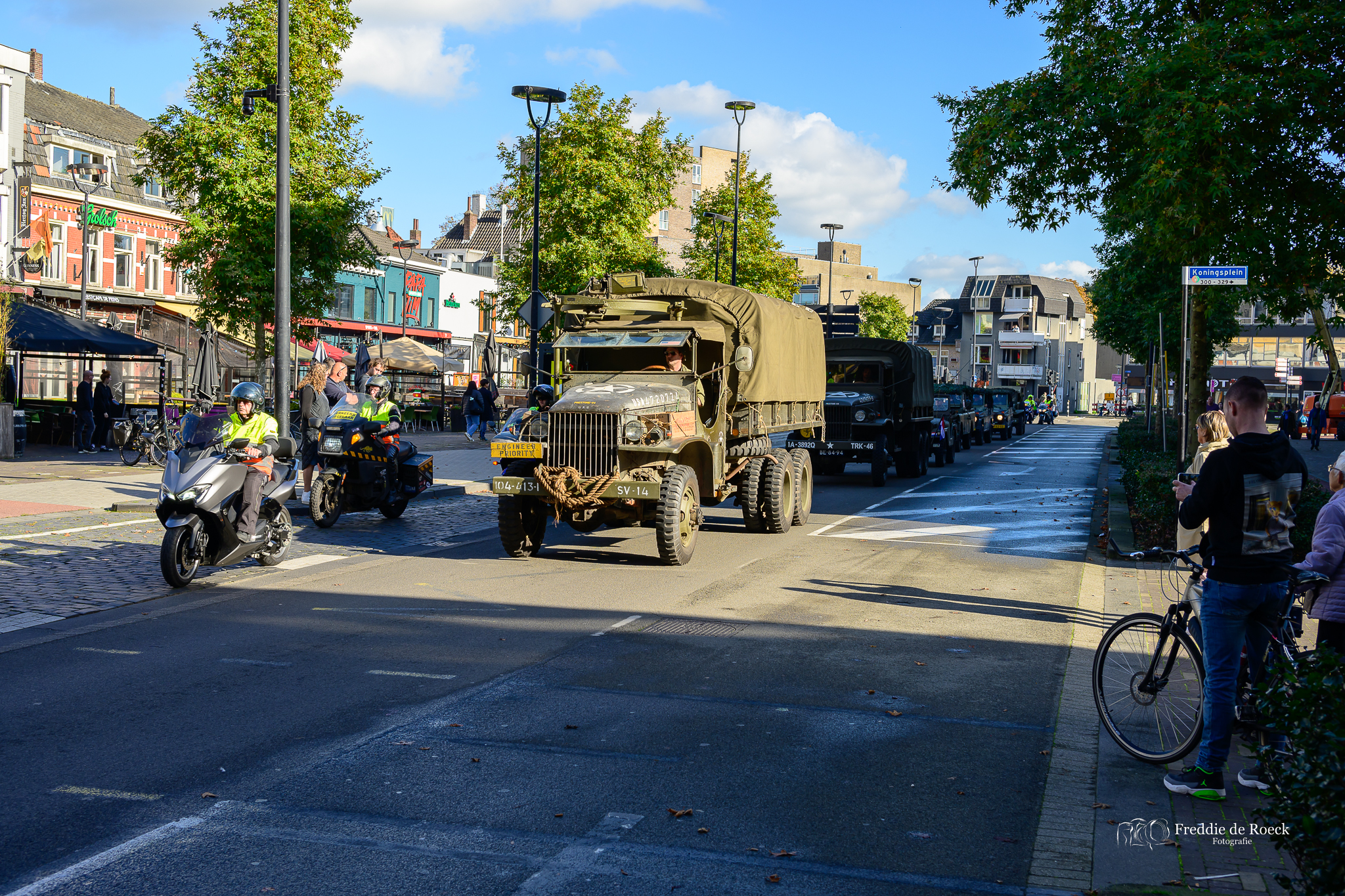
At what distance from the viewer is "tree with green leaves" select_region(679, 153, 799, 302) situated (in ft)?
137

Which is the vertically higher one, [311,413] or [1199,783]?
[311,413]

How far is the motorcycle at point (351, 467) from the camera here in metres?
14.8

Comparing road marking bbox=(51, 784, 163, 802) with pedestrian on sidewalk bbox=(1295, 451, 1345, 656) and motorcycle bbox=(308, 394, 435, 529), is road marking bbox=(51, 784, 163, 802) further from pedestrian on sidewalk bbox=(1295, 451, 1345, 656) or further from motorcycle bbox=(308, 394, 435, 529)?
motorcycle bbox=(308, 394, 435, 529)

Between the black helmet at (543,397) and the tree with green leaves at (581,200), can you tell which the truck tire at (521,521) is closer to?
the black helmet at (543,397)

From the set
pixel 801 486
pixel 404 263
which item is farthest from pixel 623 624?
pixel 404 263

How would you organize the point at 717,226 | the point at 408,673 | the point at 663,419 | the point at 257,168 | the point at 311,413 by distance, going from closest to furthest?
1. the point at 408,673
2. the point at 663,419
3. the point at 311,413
4. the point at 257,168
5. the point at 717,226

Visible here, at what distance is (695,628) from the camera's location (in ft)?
29.9

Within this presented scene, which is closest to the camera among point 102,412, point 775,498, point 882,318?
point 775,498

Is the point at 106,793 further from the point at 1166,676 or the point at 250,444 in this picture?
the point at 250,444

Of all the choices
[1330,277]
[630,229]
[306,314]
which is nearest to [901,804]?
[1330,277]

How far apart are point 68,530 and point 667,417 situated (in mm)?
6887

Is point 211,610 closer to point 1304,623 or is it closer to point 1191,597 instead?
point 1191,597

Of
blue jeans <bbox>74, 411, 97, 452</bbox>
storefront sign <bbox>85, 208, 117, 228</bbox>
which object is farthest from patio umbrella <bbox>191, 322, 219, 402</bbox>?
storefront sign <bbox>85, 208, 117, 228</bbox>

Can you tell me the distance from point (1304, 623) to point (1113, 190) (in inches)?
311
